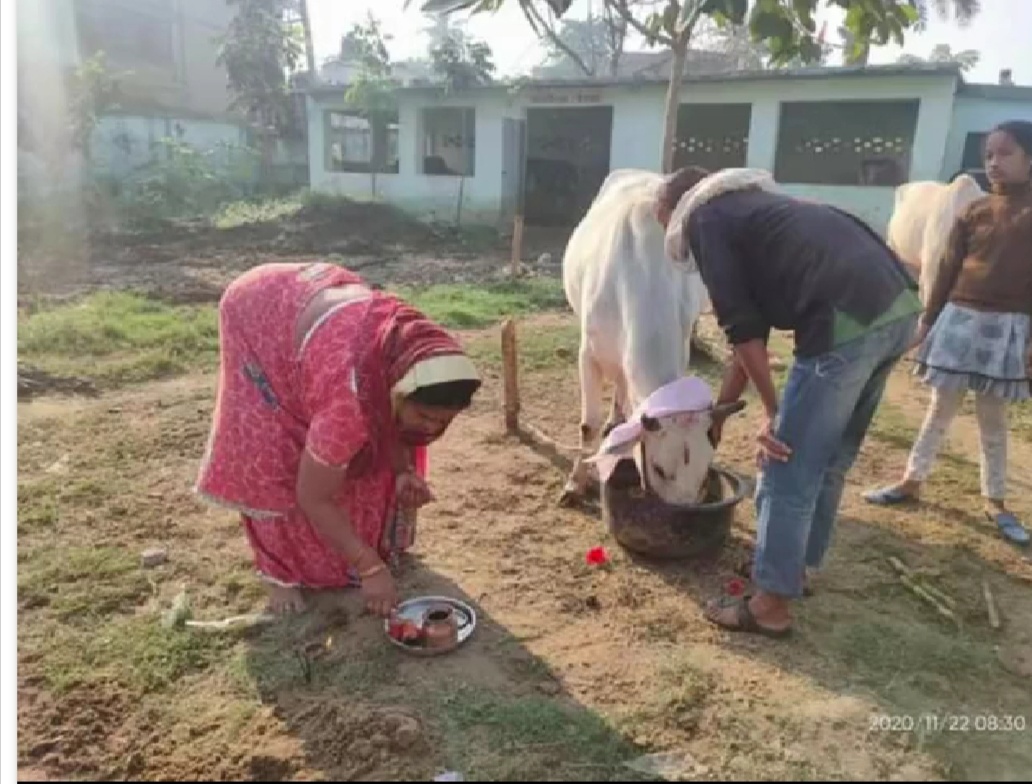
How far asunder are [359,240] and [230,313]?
40.5 ft

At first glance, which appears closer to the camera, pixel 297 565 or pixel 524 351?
pixel 297 565

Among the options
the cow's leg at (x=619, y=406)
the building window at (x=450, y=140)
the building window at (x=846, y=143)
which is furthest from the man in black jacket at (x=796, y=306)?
the building window at (x=450, y=140)

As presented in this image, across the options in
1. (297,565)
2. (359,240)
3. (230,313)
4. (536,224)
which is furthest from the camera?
(536,224)

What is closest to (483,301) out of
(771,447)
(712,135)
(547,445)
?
(547,445)

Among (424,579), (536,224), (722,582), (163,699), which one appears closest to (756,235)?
(722,582)

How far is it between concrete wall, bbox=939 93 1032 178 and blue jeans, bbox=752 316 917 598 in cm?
1088

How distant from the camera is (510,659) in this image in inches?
103

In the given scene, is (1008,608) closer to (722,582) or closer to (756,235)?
(722,582)

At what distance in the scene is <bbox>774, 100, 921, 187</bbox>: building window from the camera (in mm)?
13281

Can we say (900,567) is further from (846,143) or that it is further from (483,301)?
(846,143)

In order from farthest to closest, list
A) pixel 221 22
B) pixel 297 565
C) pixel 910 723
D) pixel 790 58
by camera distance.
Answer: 1. pixel 221 22
2. pixel 790 58
3. pixel 297 565
4. pixel 910 723

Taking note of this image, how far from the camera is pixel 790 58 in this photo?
243 inches

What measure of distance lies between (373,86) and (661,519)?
1486 centimetres

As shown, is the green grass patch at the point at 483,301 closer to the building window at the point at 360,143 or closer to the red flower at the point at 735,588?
the red flower at the point at 735,588
